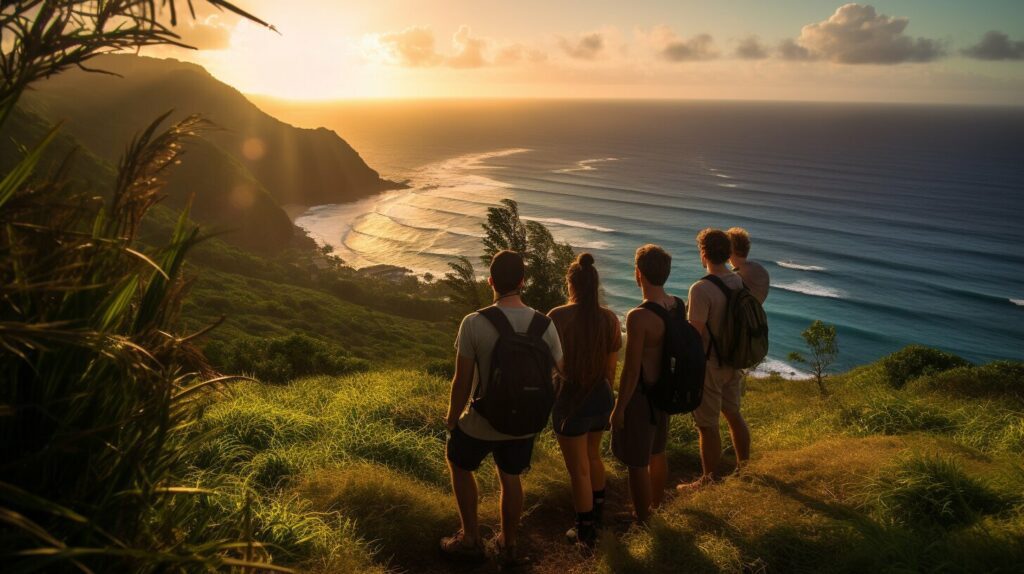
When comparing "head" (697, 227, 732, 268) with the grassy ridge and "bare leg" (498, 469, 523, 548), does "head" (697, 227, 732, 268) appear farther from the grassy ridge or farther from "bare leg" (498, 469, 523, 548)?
"bare leg" (498, 469, 523, 548)

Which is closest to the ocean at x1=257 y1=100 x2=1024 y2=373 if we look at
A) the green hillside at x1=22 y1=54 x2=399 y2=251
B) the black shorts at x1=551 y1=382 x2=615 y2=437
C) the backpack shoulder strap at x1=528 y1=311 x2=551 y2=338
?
the green hillside at x1=22 y1=54 x2=399 y2=251

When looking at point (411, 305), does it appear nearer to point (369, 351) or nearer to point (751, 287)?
point (369, 351)

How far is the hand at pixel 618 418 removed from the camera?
477 cm

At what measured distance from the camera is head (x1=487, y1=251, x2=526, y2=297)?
411 cm

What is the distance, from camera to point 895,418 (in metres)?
6.48

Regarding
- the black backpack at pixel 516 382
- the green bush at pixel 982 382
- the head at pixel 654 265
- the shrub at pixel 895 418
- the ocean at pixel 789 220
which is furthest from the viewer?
the ocean at pixel 789 220

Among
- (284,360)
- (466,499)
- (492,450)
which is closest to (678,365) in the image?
(492,450)

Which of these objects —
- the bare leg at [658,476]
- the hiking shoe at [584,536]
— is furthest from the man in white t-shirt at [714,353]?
the hiking shoe at [584,536]

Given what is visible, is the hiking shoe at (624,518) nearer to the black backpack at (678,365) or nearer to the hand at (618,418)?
the hand at (618,418)

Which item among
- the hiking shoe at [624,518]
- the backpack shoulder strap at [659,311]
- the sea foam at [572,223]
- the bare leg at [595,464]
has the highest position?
the backpack shoulder strap at [659,311]

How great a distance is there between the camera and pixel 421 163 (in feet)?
424

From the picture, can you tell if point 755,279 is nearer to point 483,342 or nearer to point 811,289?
point 483,342

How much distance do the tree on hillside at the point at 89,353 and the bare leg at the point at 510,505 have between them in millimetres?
2468

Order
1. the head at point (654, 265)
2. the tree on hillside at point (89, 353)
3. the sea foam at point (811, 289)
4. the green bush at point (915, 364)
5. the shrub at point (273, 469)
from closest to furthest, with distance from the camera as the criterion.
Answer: the tree on hillside at point (89, 353)
the head at point (654, 265)
the shrub at point (273, 469)
the green bush at point (915, 364)
the sea foam at point (811, 289)
